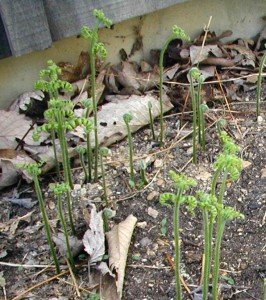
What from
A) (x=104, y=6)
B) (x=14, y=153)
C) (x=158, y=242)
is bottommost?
(x=158, y=242)

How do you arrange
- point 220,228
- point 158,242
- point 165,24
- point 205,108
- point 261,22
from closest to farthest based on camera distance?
point 220,228, point 158,242, point 205,108, point 165,24, point 261,22

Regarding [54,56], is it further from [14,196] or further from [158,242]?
[158,242]

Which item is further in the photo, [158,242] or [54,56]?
[54,56]

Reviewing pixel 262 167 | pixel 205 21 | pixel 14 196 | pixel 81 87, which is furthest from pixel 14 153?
pixel 205 21

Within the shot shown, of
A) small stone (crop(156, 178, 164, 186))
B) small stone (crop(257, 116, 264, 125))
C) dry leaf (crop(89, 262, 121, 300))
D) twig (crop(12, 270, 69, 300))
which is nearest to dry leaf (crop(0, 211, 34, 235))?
twig (crop(12, 270, 69, 300))

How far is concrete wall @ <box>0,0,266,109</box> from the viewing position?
3061mm

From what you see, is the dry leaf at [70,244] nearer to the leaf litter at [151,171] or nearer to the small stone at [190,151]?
the leaf litter at [151,171]

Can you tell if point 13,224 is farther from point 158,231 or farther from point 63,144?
point 158,231

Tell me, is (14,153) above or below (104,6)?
below

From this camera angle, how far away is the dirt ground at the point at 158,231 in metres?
2.22

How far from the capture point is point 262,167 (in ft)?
8.95

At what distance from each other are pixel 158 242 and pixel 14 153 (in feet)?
2.47

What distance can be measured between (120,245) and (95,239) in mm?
91

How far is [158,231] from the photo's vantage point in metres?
2.43
